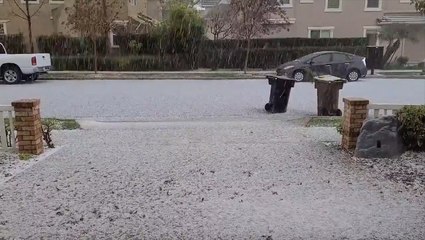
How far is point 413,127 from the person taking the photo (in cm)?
570

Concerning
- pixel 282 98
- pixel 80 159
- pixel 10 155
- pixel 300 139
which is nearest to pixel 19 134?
pixel 10 155

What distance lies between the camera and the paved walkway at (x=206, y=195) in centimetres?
365

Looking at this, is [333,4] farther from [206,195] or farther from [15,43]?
[206,195]

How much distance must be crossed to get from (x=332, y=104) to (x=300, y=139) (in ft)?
9.87

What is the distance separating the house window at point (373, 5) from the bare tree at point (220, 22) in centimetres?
1001

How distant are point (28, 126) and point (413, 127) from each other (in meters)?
5.25

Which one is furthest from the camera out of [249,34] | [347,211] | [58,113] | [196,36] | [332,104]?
[196,36]

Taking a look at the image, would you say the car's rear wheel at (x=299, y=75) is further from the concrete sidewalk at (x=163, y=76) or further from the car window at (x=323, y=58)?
the concrete sidewalk at (x=163, y=76)

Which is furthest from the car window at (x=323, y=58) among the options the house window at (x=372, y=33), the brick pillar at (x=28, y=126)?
the brick pillar at (x=28, y=126)

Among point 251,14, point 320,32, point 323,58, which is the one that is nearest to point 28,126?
point 323,58

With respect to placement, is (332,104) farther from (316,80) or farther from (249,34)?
(249,34)

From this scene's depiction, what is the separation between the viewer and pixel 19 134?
19.3 ft

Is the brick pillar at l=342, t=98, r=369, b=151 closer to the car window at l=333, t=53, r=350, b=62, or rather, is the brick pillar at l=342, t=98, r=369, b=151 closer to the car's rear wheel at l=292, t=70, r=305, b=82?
the car's rear wheel at l=292, t=70, r=305, b=82

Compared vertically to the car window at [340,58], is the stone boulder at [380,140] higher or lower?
lower
